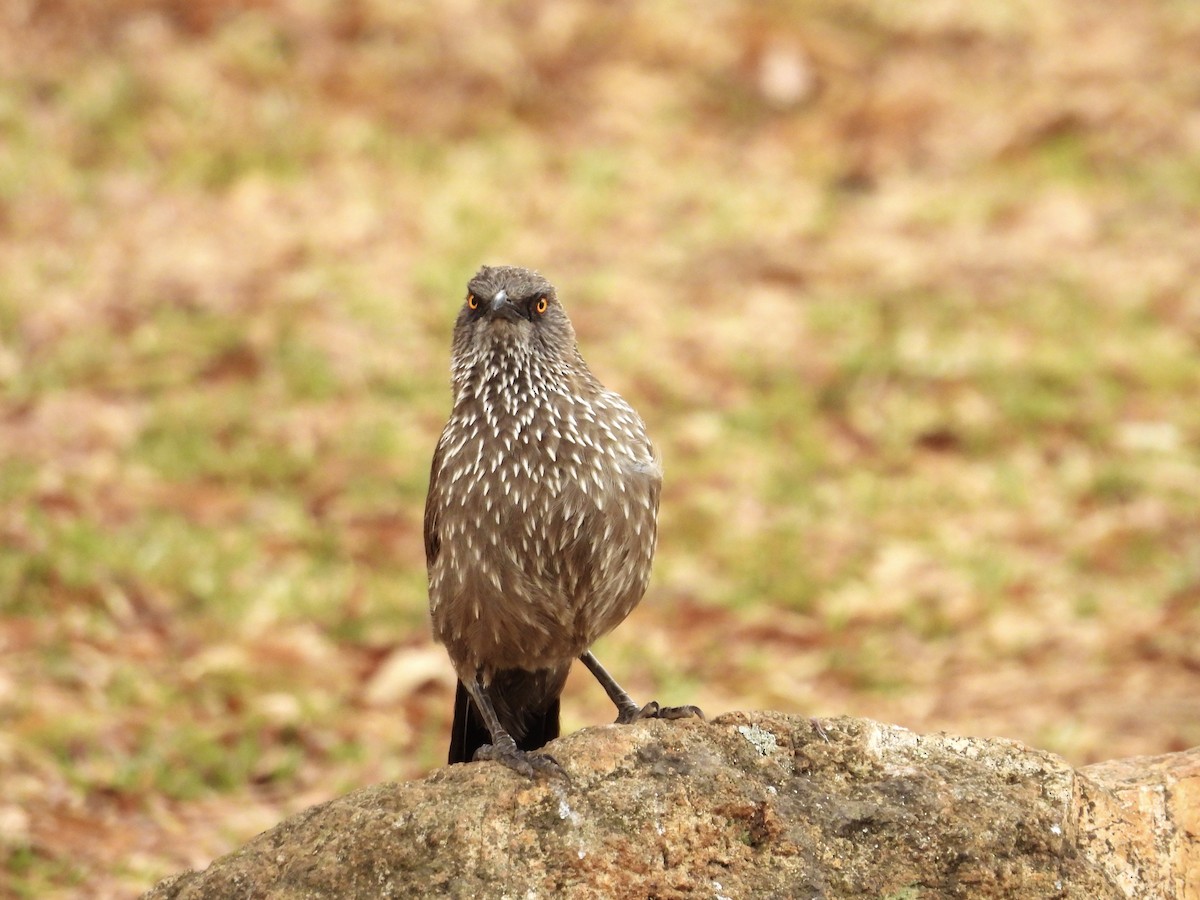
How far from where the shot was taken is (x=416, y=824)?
3.73 meters

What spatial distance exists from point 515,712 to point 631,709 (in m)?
0.52

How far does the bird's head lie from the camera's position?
5.09 meters

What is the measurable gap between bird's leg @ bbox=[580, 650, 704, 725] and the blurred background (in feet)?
6.26

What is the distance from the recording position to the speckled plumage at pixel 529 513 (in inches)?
186

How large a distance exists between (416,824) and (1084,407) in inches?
300

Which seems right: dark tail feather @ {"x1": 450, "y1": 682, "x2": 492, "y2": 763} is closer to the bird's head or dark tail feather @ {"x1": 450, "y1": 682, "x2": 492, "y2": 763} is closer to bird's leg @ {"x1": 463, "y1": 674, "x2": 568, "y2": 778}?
bird's leg @ {"x1": 463, "y1": 674, "x2": 568, "y2": 778}

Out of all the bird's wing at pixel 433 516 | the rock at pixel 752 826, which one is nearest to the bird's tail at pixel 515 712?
the bird's wing at pixel 433 516

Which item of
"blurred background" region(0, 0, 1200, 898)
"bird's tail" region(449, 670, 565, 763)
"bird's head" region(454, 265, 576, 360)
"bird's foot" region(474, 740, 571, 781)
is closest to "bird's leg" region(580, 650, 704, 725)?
"bird's tail" region(449, 670, 565, 763)

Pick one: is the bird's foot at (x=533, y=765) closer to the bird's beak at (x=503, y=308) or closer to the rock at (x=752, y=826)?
the rock at (x=752, y=826)

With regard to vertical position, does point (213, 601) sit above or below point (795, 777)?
above

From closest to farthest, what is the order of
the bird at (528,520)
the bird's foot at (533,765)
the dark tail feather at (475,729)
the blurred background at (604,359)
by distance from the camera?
the bird's foot at (533,765), the bird at (528,520), the dark tail feather at (475,729), the blurred background at (604,359)

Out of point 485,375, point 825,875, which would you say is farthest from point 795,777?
point 485,375

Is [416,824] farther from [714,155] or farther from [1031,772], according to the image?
[714,155]

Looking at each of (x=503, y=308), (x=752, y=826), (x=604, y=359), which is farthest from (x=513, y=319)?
(x=604, y=359)
